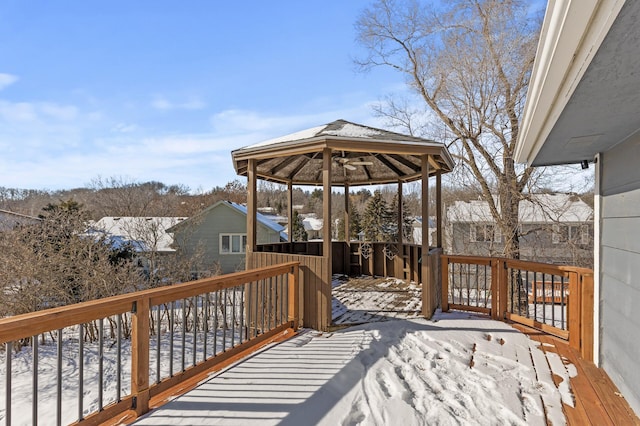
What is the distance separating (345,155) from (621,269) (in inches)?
213

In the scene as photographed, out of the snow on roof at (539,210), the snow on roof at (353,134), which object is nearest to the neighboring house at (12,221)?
the snow on roof at (353,134)

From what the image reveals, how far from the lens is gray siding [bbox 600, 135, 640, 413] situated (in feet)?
8.81

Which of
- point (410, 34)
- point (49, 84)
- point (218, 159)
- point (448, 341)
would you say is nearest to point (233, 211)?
point (218, 159)

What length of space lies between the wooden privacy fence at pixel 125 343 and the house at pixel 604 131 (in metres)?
2.91

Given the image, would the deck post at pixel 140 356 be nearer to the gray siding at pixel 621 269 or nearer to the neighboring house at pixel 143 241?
the gray siding at pixel 621 269

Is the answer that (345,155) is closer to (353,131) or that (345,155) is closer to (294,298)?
(353,131)

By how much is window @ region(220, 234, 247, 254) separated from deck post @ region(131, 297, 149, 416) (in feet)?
50.7

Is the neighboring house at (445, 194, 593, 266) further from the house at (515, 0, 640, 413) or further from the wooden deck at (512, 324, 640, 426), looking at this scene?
the wooden deck at (512, 324, 640, 426)

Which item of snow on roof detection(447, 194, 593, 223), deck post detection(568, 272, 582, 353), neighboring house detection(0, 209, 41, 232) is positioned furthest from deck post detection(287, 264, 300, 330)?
snow on roof detection(447, 194, 593, 223)

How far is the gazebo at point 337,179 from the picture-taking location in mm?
4770

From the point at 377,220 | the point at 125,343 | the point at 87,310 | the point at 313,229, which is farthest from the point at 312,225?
the point at 87,310

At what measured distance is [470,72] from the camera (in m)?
11.3

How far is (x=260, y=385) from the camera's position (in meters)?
3.00

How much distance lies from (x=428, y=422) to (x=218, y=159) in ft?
77.7
